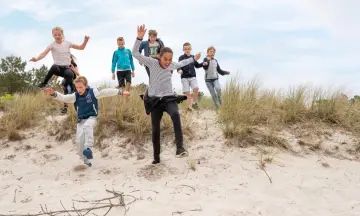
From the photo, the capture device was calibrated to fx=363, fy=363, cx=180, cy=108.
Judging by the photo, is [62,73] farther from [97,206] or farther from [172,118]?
[97,206]

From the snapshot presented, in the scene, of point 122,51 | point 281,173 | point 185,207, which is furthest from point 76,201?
point 122,51

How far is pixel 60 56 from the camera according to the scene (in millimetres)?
7203

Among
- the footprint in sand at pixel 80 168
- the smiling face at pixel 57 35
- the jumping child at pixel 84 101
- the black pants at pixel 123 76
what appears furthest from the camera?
the black pants at pixel 123 76

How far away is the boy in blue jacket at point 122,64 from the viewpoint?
8.26 m

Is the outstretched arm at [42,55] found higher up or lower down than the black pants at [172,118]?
higher up

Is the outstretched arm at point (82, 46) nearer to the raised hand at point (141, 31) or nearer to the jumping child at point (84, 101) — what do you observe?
the jumping child at point (84, 101)

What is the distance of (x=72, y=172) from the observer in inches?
233

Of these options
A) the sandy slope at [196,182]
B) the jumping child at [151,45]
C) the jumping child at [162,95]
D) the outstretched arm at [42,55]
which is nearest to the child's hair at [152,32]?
the jumping child at [151,45]

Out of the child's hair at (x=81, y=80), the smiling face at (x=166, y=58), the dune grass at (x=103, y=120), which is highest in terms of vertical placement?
the smiling face at (x=166, y=58)

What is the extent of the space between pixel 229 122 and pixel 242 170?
1.25 m

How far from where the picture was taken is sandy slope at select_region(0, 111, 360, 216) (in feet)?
14.8

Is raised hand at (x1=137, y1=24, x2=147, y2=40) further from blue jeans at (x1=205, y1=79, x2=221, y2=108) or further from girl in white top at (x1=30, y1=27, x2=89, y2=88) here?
blue jeans at (x1=205, y1=79, x2=221, y2=108)

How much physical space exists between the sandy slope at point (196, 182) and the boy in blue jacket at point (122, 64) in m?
2.12

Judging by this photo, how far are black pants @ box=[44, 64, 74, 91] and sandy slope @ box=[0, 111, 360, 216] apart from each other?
4.61 feet
